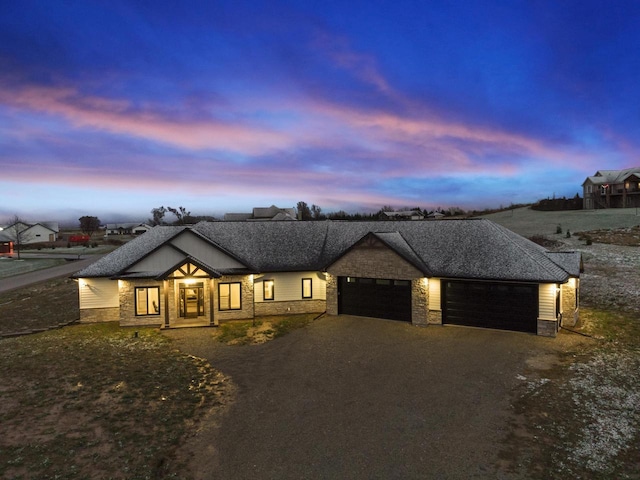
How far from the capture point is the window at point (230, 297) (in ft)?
80.0

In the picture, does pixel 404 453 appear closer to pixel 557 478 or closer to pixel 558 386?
pixel 557 478

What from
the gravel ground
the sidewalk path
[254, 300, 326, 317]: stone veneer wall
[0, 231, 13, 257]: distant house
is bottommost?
the gravel ground

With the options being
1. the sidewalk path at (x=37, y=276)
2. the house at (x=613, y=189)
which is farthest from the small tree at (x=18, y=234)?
→ the house at (x=613, y=189)

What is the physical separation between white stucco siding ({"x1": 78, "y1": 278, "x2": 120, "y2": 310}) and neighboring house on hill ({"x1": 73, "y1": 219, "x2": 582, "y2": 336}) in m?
0.07

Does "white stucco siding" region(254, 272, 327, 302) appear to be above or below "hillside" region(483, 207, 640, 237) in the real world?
below

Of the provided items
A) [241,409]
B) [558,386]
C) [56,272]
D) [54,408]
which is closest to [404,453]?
[241,409]

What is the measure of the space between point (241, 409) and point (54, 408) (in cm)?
664

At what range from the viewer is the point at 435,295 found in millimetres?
22391

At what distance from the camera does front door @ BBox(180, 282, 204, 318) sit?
25062 mm

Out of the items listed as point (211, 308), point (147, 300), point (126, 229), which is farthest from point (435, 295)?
point (126, 229)

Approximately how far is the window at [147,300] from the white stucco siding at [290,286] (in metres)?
6.61

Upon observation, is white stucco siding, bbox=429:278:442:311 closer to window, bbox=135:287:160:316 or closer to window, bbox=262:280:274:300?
window, bbox=262:280:274:300

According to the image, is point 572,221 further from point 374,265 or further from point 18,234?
point 18,234

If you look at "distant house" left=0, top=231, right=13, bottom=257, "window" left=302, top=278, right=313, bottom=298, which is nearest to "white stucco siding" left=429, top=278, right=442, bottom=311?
"window" left=302, top=278, right=313, bottom=298
